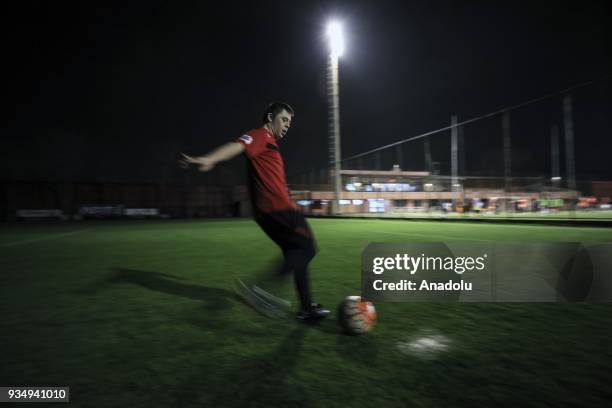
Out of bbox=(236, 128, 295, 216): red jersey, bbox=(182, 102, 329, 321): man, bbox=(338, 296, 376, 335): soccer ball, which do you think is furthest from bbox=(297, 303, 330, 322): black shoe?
bbox=(236, 128, 295, 216): red jersey

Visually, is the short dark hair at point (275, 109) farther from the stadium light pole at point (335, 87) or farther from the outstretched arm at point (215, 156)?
the stadium light pole at point (335, 87)

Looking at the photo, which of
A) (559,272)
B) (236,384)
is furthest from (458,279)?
(236,384)

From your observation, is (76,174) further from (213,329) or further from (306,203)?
(213,329)

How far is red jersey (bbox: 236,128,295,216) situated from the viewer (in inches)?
119

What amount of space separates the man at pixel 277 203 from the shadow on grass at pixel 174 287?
1001 mm

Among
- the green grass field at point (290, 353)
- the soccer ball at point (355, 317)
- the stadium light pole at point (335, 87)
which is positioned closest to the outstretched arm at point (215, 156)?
the green grass field at point (290, 353)

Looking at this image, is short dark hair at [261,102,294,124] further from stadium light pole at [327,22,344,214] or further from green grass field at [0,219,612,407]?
stadium light pole at [327,22,344,214]

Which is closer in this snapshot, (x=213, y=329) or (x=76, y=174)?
(x=213, y=329)

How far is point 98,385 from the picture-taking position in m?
1.99

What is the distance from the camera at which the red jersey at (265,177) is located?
9.88 feet

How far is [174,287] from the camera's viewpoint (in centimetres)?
470

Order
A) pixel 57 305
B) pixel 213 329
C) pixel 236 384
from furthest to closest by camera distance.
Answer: pixel 57 305 < pixel 213 329 < pixel 236 384

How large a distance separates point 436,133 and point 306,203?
55.1 feet

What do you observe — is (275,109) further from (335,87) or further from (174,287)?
(335,87)
